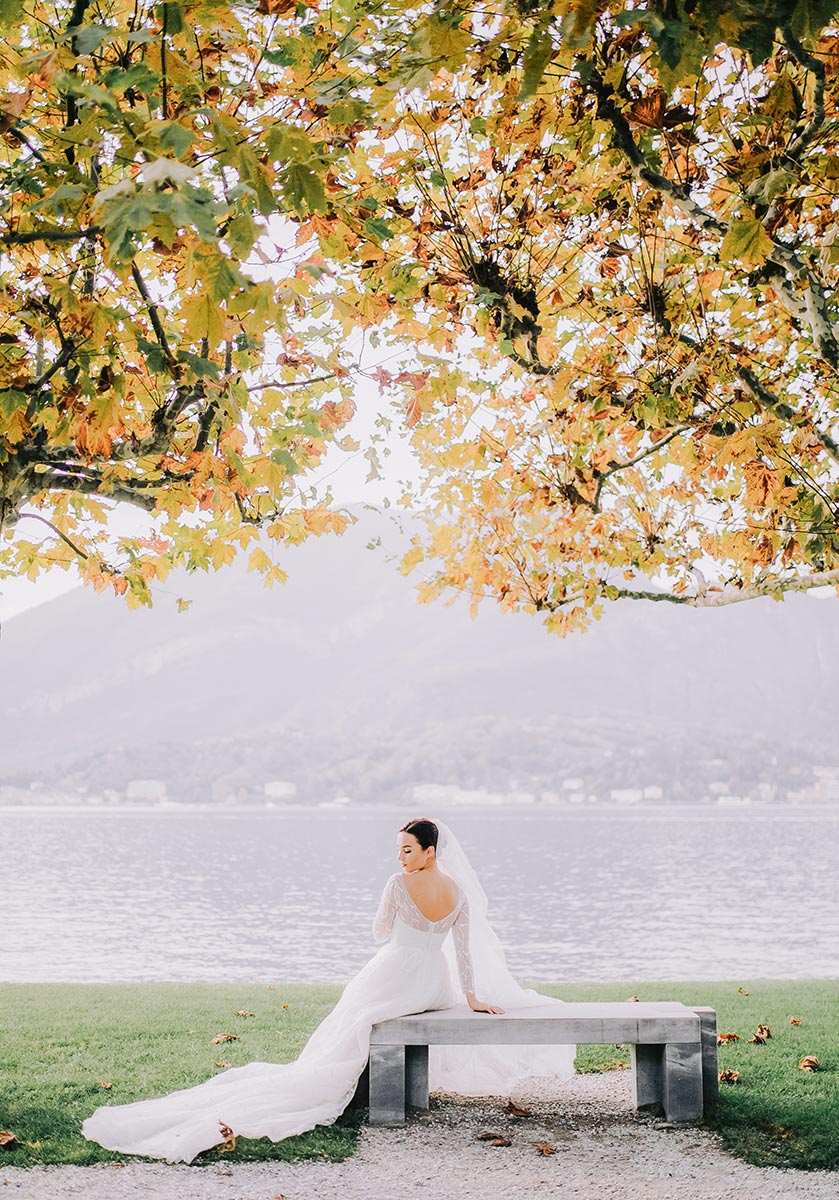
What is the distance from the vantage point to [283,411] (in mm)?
7180

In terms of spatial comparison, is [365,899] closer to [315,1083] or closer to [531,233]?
[315,1083]

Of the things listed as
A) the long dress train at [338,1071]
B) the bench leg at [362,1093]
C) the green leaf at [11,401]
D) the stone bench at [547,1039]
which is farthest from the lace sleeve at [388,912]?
the green leaf at [11,401]

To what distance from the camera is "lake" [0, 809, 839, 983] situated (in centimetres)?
3850

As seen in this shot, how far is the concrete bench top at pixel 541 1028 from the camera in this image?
6.27m

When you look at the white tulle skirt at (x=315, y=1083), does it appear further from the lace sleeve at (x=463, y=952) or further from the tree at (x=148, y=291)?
the tree at (x=148, y=291)

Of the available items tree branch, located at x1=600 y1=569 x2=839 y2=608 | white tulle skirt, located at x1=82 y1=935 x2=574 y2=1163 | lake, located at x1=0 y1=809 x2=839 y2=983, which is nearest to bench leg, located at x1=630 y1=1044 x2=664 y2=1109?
white tulle skirt, located at x1=82 y1=935 x2=574 y2=1163

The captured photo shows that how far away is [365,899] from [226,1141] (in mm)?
66763

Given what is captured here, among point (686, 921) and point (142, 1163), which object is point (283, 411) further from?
point (686, 921)

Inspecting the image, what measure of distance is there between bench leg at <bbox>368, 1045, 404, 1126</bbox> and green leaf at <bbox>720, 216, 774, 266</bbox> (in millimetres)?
4901

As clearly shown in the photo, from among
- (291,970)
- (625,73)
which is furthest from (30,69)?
(291,970)

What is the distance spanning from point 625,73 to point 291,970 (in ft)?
117

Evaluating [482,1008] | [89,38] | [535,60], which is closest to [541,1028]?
[482,1008]

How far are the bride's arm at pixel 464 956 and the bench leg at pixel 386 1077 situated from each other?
60 centimetres

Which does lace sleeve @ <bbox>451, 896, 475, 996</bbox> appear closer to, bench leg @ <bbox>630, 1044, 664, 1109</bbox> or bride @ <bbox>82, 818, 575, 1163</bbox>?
bride @ <bbox>82, 818, 575, 1163</bbox>
